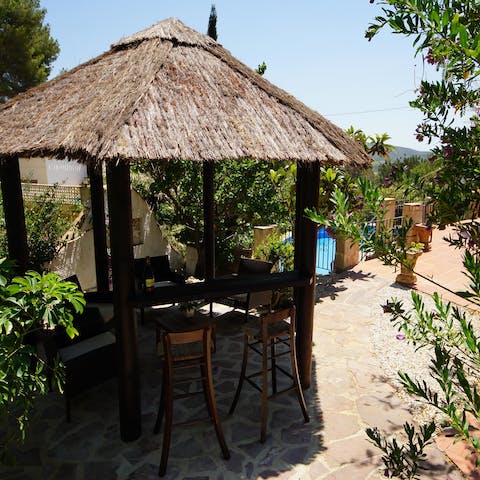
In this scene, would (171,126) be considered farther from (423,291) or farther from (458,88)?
(423,291)

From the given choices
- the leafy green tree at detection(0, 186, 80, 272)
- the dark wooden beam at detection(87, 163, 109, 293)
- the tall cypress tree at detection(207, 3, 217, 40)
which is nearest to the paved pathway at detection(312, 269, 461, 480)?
the dark wooden beam at detection(87, 163, 109, 293)

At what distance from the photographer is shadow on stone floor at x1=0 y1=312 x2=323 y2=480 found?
4.02m

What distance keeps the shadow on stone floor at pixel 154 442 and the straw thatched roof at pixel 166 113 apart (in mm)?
3019

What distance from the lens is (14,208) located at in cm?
598

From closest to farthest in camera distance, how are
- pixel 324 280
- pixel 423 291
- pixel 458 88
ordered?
pixel 458 88
pixel 423 291
pixel 324 280

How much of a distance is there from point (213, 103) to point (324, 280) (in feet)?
21.5

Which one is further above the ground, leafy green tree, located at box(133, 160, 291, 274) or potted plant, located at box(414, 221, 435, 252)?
leafy green tree, located at box(133, 160, 291, 274)

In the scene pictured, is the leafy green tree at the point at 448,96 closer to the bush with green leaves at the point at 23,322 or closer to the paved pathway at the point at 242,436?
the bush with green leaves at the point at 23,322

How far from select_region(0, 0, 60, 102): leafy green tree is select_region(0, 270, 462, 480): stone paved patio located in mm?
19167

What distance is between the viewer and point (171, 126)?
4.21m

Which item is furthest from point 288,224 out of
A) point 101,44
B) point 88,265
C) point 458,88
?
point 458,88

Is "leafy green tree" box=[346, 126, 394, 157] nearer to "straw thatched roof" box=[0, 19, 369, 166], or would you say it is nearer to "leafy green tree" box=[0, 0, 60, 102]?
"straw thatched roof" box=[0, 19, 369, 166]

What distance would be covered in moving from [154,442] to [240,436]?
3.08 ft

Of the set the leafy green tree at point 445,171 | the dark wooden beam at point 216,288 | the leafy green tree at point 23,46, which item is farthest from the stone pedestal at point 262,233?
the leafy green tree at point 23,46
